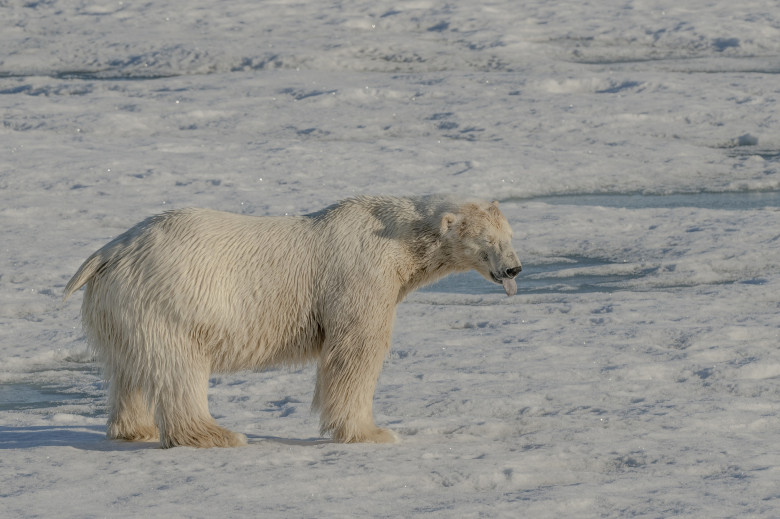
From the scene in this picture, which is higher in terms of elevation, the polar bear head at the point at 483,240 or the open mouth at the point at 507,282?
the polar bear head at the point at 483,240

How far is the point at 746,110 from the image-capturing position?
13805 millimetres

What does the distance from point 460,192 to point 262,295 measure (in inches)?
239

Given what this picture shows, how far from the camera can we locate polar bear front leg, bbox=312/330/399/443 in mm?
5195

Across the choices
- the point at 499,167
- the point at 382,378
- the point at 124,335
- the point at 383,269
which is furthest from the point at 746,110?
the point at 124,335

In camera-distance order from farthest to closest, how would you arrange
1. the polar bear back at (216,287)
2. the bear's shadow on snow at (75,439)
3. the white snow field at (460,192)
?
1. the bear's shadow on snow at (75,439)
2. the polar bear back at (216,287)
3. the white snow field at (460,192)

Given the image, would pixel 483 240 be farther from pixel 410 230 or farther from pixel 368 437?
pixel 368 437

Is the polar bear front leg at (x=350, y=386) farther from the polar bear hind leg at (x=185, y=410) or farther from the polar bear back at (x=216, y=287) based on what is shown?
the polar bear hind leg at (x=185, y=410)

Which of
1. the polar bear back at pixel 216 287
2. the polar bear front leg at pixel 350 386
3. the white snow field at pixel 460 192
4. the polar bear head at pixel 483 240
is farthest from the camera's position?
the polar bear head at pixel 483 240

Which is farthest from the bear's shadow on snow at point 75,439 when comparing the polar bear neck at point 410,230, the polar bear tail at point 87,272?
the polar bear neck at point 410,230

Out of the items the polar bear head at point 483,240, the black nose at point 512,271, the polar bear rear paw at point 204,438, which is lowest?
the polar bear rear paw at point 204,438

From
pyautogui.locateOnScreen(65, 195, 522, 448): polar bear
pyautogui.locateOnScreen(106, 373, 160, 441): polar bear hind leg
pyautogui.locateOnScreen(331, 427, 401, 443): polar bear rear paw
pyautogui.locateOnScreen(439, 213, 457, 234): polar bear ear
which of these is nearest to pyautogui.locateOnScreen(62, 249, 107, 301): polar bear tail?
pyautogui.locateOnScreen(65, 195, 522, 448): polar bear

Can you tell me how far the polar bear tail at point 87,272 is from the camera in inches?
196

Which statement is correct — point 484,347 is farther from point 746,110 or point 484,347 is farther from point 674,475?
point 746,110

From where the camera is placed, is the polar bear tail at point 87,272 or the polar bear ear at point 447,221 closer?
the polar bear tail at point 87,272
